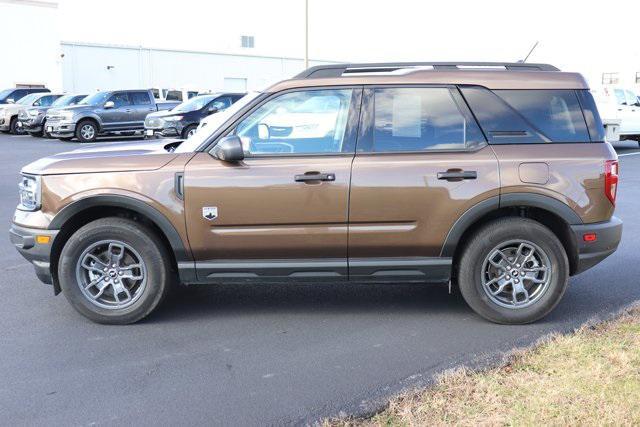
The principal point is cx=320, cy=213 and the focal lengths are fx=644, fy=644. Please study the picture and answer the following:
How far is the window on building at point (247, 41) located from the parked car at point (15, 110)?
32395 millimetres

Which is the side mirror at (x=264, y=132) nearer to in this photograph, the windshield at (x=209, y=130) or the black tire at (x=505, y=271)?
the windshield at (x=209, y=130)

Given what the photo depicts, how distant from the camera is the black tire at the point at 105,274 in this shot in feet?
15.6

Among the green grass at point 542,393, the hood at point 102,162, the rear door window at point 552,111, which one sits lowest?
the green grass at point 542,393

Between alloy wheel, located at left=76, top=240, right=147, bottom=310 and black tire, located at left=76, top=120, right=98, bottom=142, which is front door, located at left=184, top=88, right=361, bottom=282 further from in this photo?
black tire, located at left=76, top=120, right=98, bottom=142

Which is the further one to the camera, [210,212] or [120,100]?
Result: [120,100]

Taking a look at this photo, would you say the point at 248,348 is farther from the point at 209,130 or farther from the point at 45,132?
the point at 45,132

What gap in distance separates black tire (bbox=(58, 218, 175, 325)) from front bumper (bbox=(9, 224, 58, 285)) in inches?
4.2

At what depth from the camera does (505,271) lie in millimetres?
4883

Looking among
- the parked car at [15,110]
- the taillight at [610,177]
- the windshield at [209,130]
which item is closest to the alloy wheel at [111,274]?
the windshield at [209,130]

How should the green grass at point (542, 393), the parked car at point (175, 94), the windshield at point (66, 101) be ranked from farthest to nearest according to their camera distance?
the parked car at point (175, 94), the windshield at point (66, 101), the green grass at point (542, 393)

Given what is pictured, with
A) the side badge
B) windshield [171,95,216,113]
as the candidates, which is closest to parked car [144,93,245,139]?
windshield [171,95,216,113]

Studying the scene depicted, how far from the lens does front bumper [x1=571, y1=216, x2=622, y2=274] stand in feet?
15.7

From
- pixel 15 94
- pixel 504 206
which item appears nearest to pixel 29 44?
pixel 15 94

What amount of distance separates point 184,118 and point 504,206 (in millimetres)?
15794
